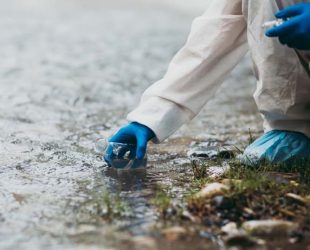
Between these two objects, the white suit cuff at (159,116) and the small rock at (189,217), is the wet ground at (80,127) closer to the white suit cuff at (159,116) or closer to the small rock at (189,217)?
the small rock at (189,217)

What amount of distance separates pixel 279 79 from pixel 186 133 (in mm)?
1338

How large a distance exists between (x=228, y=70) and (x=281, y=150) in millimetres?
467

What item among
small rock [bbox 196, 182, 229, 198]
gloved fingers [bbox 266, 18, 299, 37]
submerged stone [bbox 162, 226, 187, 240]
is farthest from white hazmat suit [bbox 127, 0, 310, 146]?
submerged stone [bbox 162, 226, 187, 240]

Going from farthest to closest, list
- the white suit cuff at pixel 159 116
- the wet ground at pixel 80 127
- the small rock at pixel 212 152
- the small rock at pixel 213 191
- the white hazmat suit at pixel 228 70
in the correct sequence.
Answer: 1. the small rock at pixel 212 152
2. the white suit cuff at pixel 159 116
3. the white hazmat suit at pixel 228 70
4. the small rock at pixel 213 191
5. the wet ground at pixel 80 127

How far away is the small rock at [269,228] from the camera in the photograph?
2107 mm

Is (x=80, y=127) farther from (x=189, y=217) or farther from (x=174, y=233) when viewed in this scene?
(x=174, y=233)

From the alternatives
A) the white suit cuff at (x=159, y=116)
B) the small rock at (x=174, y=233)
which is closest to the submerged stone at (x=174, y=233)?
the small rock at (x=174, y=233)

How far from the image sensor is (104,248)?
1986mm

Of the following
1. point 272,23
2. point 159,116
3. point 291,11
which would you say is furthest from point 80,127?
point 291,11

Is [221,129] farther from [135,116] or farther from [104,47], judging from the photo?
[104,47]

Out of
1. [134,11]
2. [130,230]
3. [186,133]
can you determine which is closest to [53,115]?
[186,133]

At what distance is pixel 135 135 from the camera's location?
112 inches

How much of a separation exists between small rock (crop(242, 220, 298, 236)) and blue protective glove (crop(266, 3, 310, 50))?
0.76 metres

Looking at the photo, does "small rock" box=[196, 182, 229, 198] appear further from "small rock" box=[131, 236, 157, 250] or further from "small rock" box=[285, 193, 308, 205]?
"small rock" box=[131, 236, 157, 250]
